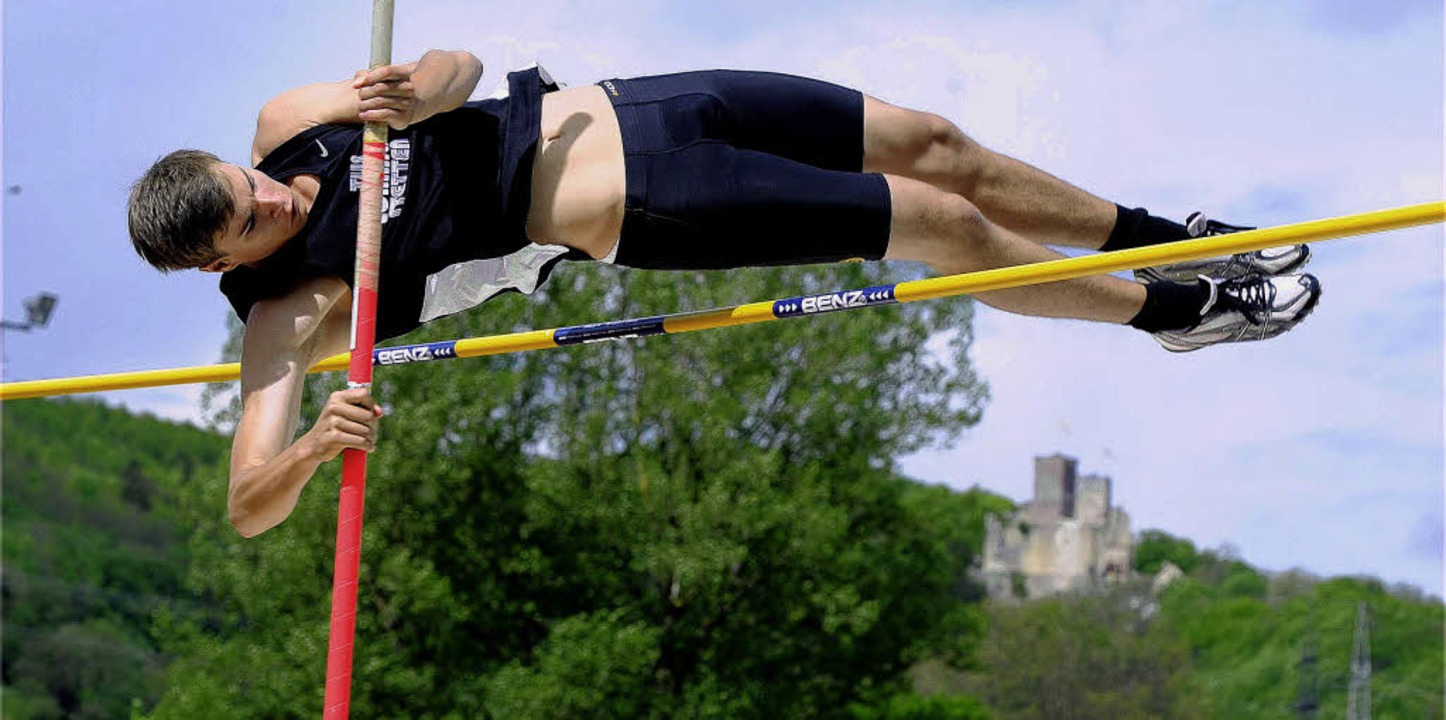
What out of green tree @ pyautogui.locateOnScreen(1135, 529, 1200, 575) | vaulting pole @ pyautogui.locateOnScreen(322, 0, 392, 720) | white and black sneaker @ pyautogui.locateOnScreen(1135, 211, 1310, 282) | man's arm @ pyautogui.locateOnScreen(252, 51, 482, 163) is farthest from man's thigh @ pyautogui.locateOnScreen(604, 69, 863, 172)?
green tree @ pyautogui.locateOnScreen(1135, 529, 1200, 575)

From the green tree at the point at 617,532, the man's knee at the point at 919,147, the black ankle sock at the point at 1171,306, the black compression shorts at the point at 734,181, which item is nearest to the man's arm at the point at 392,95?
the black compression shorts at the point at 734,181

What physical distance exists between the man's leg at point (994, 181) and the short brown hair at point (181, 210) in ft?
3.96

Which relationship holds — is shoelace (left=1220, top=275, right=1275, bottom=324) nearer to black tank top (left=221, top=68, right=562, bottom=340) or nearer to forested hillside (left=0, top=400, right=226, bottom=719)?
black tank top (left=221, top=68, right=562, bottom=340)

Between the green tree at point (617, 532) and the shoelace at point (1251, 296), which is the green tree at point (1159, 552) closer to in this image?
the green tree at point (617, 532)

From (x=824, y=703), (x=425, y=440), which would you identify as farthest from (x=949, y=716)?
(x=425, y=440)

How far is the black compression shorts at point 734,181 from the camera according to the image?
320 centimetres

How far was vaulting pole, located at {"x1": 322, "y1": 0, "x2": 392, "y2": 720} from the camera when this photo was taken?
3.12 m

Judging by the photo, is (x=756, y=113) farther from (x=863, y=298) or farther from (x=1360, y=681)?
(x=1360, y=681)

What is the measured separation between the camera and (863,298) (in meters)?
3.41

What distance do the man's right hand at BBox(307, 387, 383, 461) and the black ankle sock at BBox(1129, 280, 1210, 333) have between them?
154 centimetres

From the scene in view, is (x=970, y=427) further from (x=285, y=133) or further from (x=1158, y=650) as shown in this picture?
(x=1158, y=650)

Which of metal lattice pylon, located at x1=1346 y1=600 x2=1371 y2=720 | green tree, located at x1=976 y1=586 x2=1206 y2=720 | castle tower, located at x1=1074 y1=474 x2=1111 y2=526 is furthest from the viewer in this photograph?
castle tower, located at x1=1074 y1=474 x2=1111 y2=526

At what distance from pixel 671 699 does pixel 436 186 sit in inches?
581

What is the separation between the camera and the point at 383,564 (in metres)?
16.7
